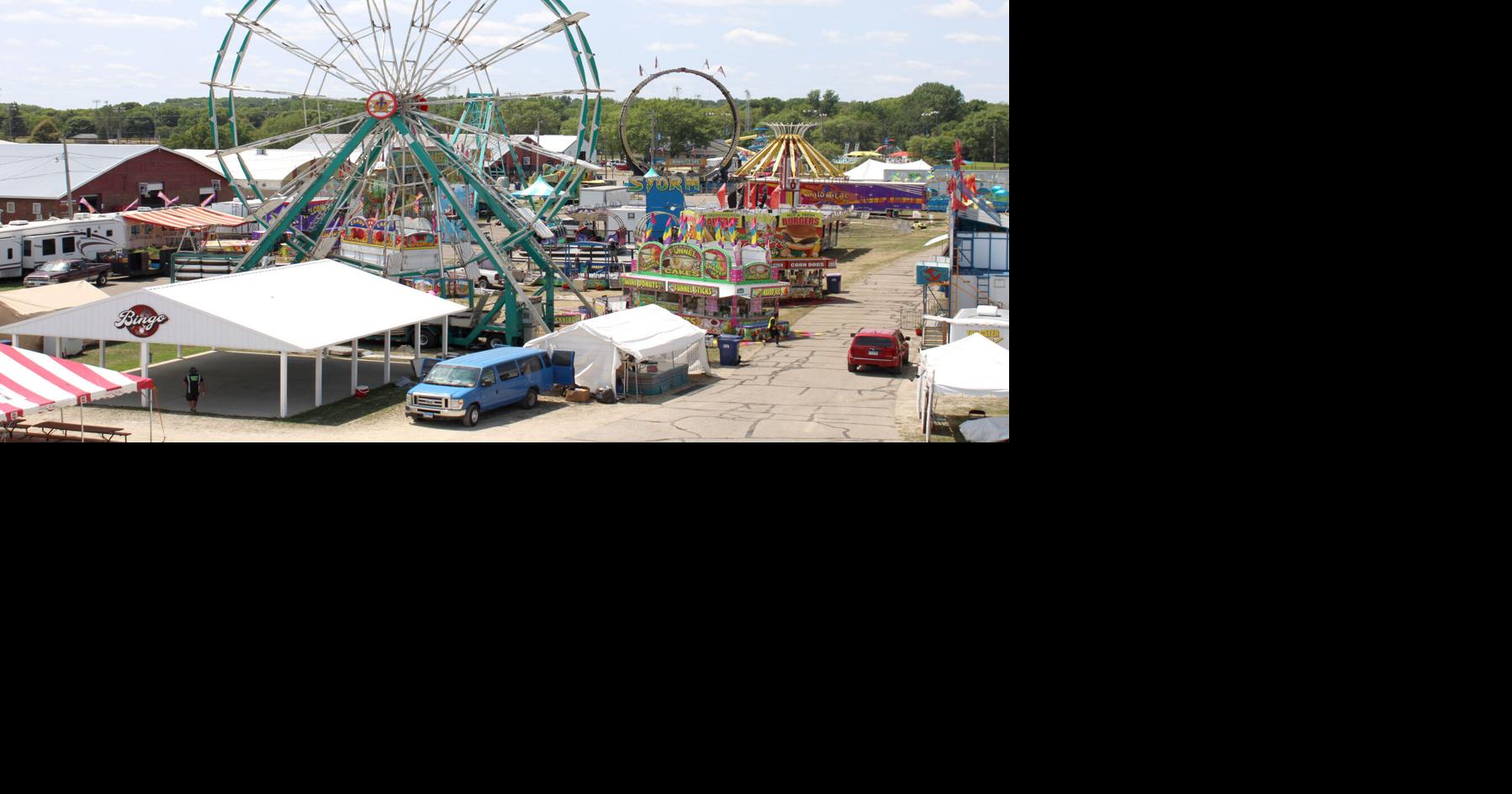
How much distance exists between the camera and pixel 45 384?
28.3 feet

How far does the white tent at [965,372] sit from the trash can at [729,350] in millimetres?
4165

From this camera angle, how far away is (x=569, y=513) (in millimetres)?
4090

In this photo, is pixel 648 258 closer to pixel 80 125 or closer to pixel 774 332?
pixel 774 332

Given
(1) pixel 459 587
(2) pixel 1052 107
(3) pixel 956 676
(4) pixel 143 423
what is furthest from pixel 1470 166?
(4) pixel 143 423

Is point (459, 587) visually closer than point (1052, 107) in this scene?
No

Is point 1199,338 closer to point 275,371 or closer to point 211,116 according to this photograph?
point 275,371

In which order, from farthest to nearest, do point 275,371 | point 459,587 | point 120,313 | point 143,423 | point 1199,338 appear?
point 275,371 → point 120,313 → point 143,423 → point 459,587 → point 1199,338

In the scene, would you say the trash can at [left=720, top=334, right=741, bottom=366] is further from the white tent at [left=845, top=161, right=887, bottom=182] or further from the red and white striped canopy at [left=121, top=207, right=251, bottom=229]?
the white tent at [left=845, top=161, right=887, bottom=182]

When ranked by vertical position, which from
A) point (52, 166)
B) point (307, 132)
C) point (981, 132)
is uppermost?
point (981, 132)

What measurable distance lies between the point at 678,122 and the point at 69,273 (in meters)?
41.4

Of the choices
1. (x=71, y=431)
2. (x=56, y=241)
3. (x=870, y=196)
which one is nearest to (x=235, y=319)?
(x=71, y=431)

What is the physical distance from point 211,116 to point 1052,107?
15.9 metres

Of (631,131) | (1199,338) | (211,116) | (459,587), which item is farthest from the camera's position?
(631,131)

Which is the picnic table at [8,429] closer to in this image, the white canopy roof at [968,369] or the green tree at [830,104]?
the white canopy roof at [968,369]
